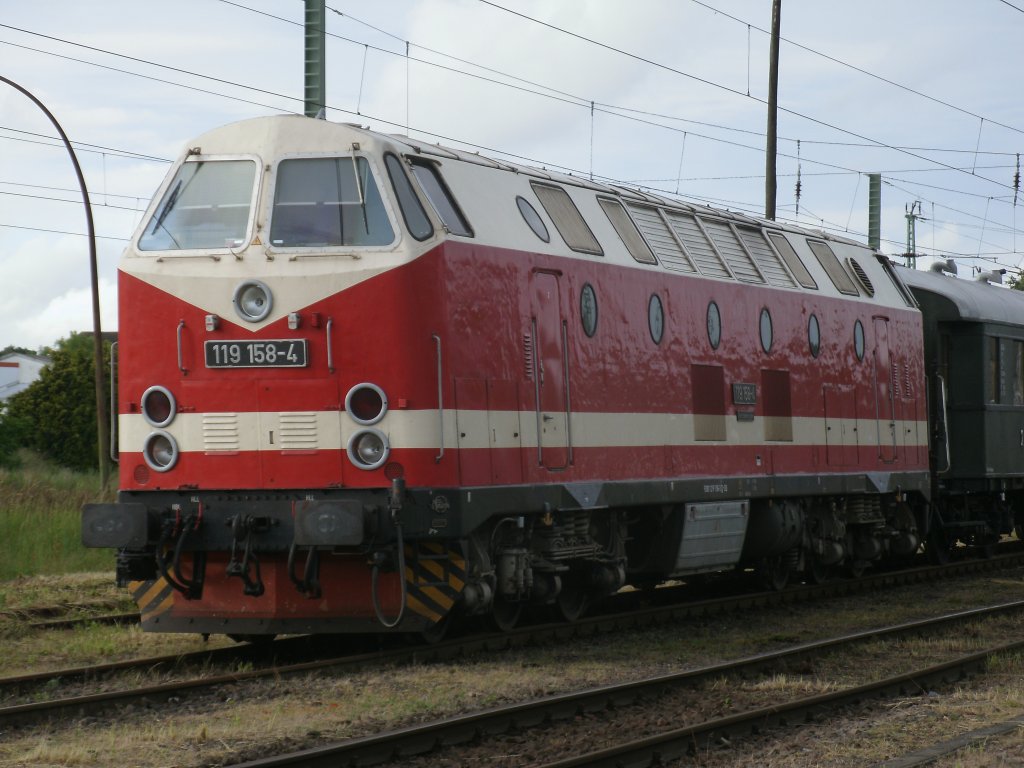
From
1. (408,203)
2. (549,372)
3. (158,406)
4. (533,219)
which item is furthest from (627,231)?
(158,406)

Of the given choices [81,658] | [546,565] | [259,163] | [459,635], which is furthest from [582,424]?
[81,658]

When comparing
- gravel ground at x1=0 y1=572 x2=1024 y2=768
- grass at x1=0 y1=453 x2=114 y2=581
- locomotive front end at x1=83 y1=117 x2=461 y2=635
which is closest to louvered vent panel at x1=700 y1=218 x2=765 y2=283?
gravel ground at x1=0 y1=572 x2=1024 y2=768

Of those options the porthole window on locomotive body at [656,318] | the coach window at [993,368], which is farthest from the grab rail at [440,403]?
the coach window at [993,368]

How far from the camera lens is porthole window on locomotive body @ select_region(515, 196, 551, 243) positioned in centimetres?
1227

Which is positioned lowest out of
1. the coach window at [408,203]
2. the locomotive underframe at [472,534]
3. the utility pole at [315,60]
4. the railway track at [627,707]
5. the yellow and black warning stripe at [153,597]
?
the railway track at [627,707]

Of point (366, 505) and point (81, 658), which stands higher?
point (366, 505)

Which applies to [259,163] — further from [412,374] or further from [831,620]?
[831,620]

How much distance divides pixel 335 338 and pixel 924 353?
459 inches

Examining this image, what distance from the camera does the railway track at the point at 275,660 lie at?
366 inches

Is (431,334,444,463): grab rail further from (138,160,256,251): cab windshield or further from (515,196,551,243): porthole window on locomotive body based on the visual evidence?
(515,196,551,243): porthole window on locomotive body

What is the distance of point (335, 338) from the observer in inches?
422

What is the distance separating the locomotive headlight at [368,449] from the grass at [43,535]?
7049 mm

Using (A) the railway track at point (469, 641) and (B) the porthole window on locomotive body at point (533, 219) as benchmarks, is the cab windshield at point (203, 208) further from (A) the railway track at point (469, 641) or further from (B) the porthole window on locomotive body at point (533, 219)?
(A) the railway track at point (469, 641)

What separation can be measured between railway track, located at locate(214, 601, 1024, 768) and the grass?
342 inches
